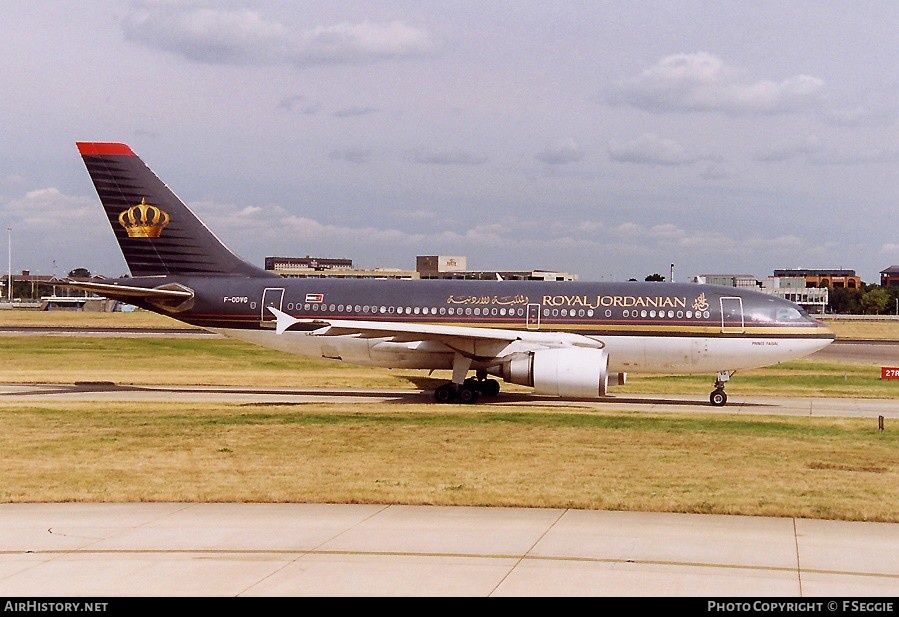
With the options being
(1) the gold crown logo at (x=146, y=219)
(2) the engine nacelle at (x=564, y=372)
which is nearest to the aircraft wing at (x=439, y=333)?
(2) the engine nacelle at (x=564, y=372)

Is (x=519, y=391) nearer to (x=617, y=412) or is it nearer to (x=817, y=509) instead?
(x=617, y=412)

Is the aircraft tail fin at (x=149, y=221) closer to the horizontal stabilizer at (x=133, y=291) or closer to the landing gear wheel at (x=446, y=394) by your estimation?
the horizontal stabilizer at (x=133, y=291)

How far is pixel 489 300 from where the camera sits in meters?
33.8

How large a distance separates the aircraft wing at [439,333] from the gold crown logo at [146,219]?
6.51 meters

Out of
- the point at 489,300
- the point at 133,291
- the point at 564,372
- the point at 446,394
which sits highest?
the point at 133,291

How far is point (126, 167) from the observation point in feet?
118

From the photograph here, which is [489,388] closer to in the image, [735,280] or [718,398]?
[718,398]

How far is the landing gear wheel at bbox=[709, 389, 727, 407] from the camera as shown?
105ft

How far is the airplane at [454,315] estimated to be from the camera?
31812mm

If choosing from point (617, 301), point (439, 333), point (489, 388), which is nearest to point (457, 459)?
point (439, 333)

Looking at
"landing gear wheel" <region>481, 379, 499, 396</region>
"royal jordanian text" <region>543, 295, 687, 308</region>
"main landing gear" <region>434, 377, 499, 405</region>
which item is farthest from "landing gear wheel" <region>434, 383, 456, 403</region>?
"royal jordanian text" <region>543, 295, 687, 308</region>

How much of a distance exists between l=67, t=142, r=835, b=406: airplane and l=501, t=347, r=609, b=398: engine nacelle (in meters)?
0.04
